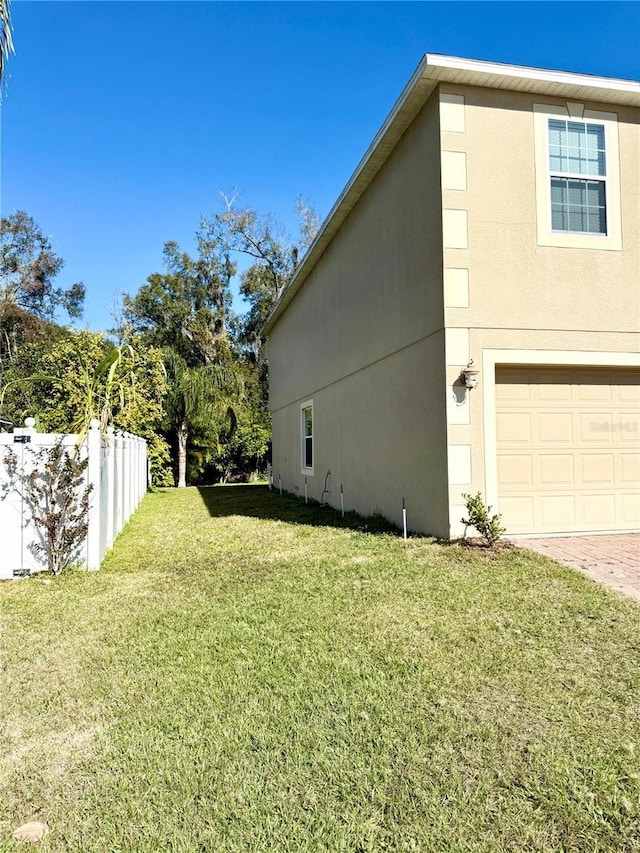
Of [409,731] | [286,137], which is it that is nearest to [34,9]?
[409,731]

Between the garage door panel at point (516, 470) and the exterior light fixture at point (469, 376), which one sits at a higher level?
the exterior light fixture at point (469, 376)

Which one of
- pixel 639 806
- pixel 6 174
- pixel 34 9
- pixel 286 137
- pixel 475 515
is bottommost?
pixel 639 806

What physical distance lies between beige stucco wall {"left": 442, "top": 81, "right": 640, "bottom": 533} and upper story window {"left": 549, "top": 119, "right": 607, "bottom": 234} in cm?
30

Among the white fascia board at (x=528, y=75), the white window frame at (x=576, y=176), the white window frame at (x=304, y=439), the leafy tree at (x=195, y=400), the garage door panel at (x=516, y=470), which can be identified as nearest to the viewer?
the white fascia board at (x=528, y=75)

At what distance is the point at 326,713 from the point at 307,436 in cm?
1136

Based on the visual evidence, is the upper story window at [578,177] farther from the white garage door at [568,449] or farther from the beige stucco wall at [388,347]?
the white garage door at [568,449]

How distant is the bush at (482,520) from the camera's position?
240 inches

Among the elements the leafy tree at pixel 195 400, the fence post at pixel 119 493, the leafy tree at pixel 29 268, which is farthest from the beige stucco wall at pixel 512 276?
the leafy tree at pixel 29 268

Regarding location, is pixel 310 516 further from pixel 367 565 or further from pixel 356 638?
pixel 356 638

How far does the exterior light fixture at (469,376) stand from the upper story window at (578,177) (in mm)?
2278

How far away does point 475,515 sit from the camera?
20.3ft

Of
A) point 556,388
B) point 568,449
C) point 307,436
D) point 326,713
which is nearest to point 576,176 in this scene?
point 556,388

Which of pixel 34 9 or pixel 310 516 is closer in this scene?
pixel 34 9

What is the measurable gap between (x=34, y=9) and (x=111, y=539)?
7596 mm
